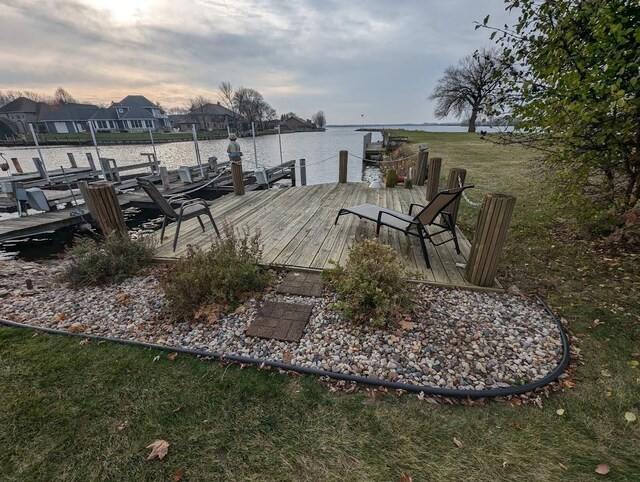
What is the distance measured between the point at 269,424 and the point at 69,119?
70829 millimetres

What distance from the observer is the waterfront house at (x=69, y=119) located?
50.7m

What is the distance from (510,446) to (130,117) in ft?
230

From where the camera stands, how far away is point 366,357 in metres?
2.26

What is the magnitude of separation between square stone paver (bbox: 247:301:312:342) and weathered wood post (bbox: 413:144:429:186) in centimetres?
637

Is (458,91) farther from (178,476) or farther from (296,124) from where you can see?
(296,124)

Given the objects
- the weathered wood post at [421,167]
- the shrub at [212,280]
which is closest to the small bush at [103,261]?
the shrub at [212,280]

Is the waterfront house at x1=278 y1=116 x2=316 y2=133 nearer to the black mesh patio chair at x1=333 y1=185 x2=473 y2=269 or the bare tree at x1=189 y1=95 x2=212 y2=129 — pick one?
the bare tree at x1=189 y1=95 x2=212 y2=129

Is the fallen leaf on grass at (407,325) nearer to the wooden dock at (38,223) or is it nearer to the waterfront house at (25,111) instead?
the wooden dock at (38,223)

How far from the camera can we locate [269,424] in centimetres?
178

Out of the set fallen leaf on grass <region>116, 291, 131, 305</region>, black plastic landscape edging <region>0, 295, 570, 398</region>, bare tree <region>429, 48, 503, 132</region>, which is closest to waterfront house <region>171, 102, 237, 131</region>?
bare tree <region>429, 48, 503, 132</region>

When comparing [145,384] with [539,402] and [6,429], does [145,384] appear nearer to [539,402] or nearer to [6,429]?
[6,429]

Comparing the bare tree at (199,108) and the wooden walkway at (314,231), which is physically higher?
the bare tree at (199,108)

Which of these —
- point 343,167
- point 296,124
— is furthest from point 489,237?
point 296,124

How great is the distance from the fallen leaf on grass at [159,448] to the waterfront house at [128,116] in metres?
63.5
